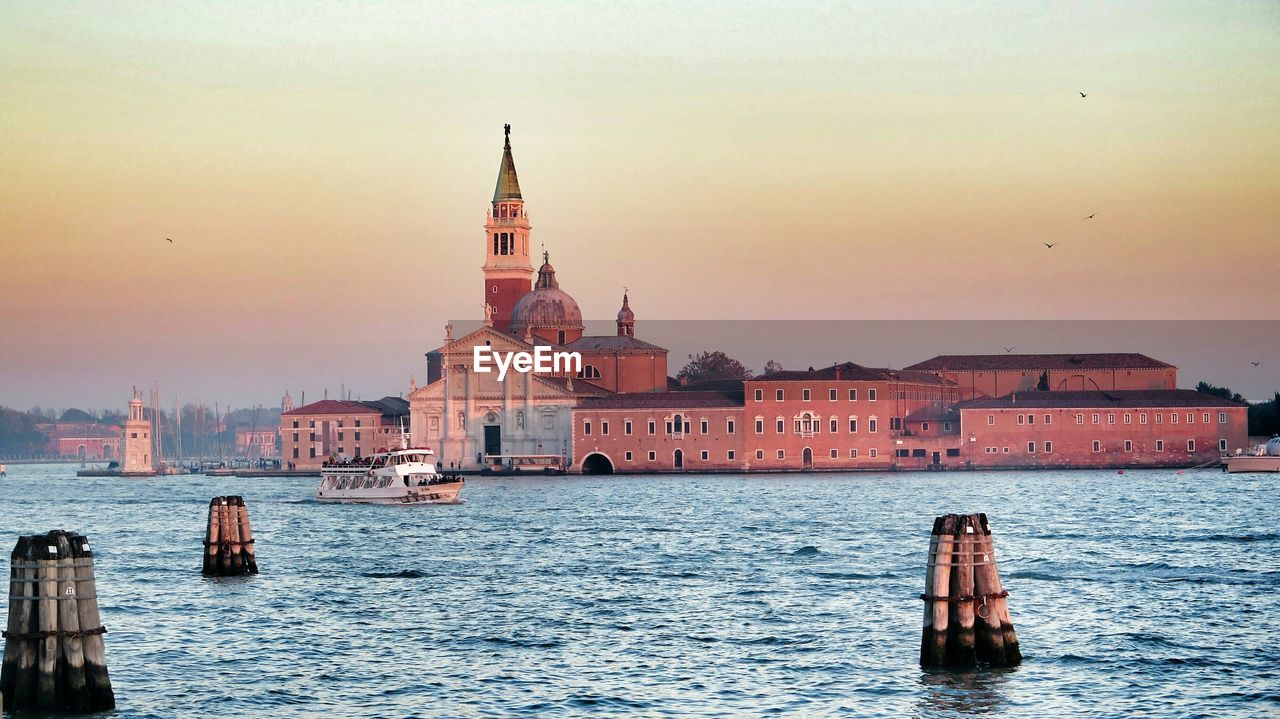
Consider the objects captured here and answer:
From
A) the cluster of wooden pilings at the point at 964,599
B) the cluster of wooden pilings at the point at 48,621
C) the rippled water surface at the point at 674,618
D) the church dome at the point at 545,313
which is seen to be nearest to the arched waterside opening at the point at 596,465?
the church dome at the point at 545,313

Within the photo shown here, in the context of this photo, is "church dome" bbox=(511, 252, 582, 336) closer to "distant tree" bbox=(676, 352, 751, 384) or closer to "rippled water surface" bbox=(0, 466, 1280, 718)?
"distant tree" bbox=(676, 352, 751, 384)

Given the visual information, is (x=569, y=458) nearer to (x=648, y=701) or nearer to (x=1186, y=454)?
(x=1186, y=454)

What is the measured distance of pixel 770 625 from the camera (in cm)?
1884

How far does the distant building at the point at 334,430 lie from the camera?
91.9 meters

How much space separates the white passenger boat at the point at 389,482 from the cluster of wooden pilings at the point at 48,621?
3641 centimetres

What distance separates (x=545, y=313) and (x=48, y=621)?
80.5 m

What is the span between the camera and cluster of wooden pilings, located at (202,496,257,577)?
81.0 ft

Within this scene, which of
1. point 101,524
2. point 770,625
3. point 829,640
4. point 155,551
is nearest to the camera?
point 829,640

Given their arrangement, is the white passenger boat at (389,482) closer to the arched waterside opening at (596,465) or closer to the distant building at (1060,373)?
the arched waterside opening at (596,465)

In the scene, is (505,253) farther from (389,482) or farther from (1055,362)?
(389,482)

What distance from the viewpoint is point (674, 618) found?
19719mm

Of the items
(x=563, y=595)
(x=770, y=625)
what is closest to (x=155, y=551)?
(x=563, y=595)

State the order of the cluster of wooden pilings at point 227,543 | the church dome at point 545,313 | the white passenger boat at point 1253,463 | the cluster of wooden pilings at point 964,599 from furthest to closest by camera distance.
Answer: the church dome at point 545,313, the white passenger boat at point 1253,463, the cluster of wooden pilings at point 227,543, the cluster of wooden pilings at point 964,599

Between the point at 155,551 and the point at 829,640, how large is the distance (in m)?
17.1
